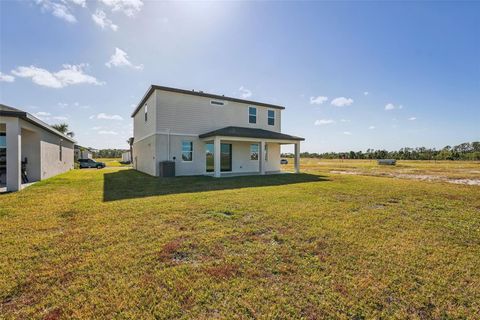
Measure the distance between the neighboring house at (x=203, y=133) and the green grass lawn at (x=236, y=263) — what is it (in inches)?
329

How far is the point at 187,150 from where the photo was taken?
14516 millimetres

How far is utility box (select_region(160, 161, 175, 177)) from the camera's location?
13242 mm

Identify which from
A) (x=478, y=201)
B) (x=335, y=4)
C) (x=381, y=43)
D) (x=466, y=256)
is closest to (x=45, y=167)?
(x=466, y=256)

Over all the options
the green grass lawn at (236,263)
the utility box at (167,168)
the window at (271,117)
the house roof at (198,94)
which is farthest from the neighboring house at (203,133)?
the green grass lawn at (236,263)

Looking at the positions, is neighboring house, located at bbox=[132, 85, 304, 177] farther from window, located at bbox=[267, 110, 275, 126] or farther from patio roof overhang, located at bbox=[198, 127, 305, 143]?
window, located at bbox=[267, 110, 275, 126]

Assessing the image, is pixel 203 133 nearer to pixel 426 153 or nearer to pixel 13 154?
pixel 13 154

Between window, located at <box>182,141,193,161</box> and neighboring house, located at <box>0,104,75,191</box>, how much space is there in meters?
7.31

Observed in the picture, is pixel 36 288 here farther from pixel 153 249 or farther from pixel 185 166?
pixel 185 166

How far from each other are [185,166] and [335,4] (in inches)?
505

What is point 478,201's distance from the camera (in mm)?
7273

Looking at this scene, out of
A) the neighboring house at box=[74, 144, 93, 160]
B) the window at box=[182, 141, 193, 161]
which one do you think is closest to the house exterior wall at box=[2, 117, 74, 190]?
the window at box=[182, 141, 193, 161]

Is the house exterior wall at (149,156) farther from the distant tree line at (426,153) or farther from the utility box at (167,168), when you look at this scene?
the distant tree line at (426,153)

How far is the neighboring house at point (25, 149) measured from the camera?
8086mm

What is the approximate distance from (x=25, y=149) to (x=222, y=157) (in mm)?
11143
